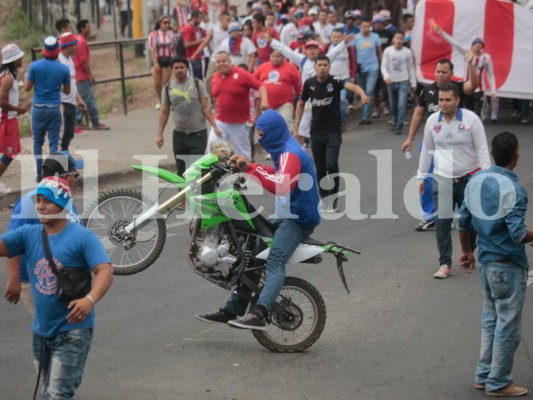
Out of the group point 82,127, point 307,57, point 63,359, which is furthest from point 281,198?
point 82,127

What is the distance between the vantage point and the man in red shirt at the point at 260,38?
19.1 meters

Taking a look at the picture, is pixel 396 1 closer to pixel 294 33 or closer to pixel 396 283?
pixel 294 33

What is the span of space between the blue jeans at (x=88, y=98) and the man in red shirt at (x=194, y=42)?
3309 millimetres

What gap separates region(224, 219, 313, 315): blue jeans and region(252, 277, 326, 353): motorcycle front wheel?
17 centimetres

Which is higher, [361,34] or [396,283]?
[361,34]

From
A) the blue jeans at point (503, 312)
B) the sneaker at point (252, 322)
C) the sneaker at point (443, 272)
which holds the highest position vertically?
the blue jeans at point (503, 312)

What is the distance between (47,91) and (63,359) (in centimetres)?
814

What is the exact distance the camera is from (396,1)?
23.4 meters

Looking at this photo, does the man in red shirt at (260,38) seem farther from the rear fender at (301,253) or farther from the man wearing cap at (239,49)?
the rear fender at (301,253)

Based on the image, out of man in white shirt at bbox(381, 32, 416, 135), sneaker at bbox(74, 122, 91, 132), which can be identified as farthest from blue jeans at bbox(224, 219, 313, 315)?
man in white shirt at bbox(381, 32, 416, 135)

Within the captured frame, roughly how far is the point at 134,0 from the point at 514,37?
9.04 meters

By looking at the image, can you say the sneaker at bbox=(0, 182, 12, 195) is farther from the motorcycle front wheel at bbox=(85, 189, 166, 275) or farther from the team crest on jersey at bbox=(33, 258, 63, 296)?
the team crest on jersey at bbox=(33, 258, 63, 296)

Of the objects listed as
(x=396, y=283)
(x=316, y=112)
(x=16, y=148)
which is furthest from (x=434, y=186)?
(x=16, y=148)

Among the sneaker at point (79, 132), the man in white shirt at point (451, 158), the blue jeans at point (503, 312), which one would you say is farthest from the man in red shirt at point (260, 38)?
the blue jeans at point (503, 312)
